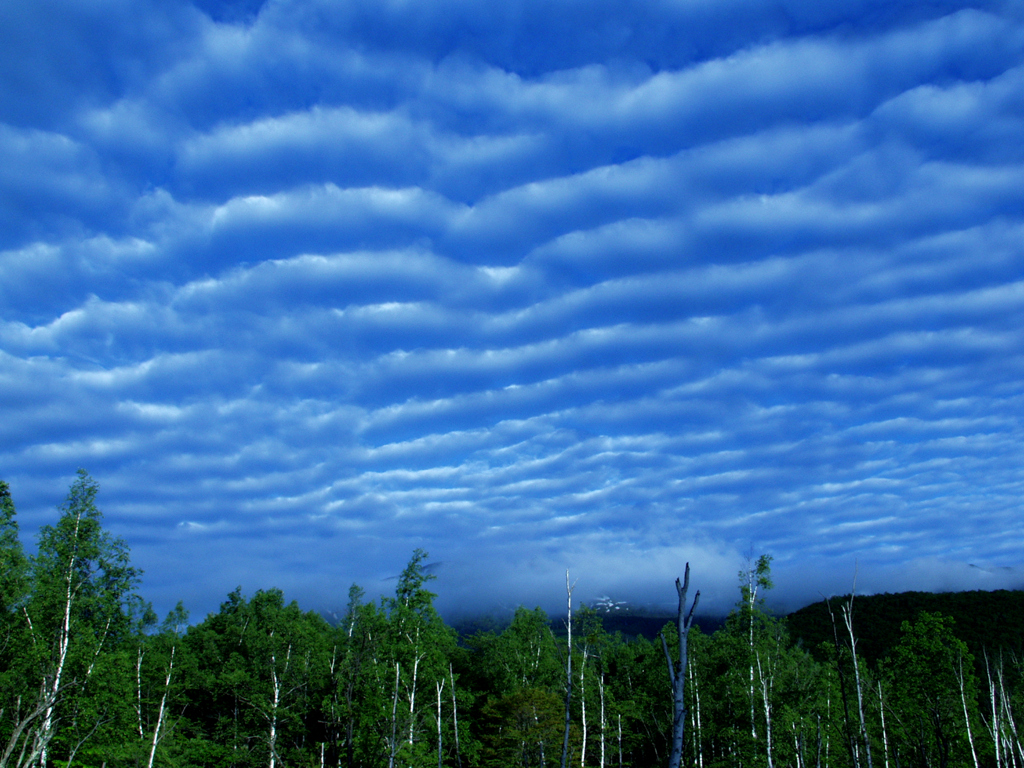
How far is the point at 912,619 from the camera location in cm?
10906

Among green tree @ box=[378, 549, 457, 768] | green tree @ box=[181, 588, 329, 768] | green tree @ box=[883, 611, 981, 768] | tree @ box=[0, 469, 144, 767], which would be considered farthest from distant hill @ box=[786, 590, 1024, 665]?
tree @ box=[0, 469, 144, 767]

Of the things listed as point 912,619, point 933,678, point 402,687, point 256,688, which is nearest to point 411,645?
point 402,687

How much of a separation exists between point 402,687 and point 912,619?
97.3 m

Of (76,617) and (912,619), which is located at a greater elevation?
(76,617)

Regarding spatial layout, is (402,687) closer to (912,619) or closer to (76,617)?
(76,617)

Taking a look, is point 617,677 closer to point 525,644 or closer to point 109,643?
point 525,644

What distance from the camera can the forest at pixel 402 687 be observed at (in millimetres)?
36094

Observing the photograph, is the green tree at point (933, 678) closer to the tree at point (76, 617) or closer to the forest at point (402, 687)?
the forest at point (402, 687)

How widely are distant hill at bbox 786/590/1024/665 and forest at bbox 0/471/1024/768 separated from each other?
3314cm

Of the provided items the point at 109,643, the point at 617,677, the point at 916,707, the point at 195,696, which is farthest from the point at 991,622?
the point at 109,643

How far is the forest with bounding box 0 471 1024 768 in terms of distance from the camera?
36094 millimetres

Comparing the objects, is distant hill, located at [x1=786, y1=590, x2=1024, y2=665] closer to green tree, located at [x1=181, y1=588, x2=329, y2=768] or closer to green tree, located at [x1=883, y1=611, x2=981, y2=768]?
green tree, located at [x1=883, y1=611, x2=981, y2=768]

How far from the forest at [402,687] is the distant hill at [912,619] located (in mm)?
33135

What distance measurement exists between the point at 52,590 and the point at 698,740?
42331 millimetres
